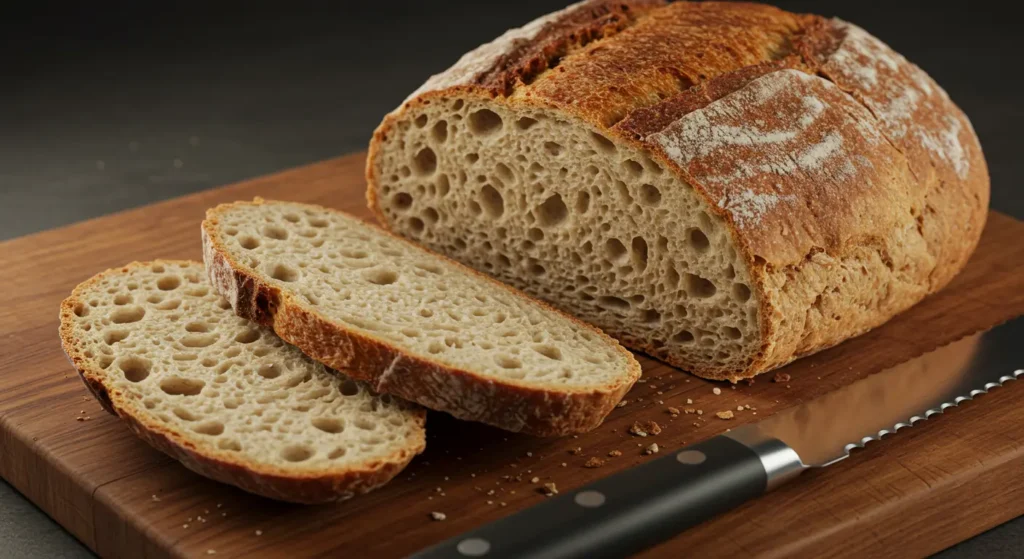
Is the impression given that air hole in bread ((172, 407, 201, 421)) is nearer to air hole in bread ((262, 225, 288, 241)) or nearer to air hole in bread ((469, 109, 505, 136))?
air hole in bread ((262, 225, 288, 241))

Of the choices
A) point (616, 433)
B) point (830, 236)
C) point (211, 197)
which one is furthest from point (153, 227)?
point (830, 236)

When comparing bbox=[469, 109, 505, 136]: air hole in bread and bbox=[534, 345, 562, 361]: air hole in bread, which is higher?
bbox=[469, 109, 505, 136]: air hole in bread

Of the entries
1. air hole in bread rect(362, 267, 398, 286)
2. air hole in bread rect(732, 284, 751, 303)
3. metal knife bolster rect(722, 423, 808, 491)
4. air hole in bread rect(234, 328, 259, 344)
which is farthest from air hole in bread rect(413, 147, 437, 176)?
metal knife bolster rect(722, 423, 808, 491)

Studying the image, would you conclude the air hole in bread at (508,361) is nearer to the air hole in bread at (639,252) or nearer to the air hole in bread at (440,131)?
the air hole in bread at (639,252)

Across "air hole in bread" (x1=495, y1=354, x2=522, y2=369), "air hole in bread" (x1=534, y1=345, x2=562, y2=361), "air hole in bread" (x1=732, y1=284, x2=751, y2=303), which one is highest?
"air hole in bread" (x1=732, y1=284, x2=751, y2=303)

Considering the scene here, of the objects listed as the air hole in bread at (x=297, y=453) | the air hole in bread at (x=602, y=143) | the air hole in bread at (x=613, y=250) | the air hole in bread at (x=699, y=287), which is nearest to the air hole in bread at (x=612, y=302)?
the air hole in bread at (x=613, y=250)

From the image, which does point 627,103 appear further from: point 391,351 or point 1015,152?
point 1015,152
